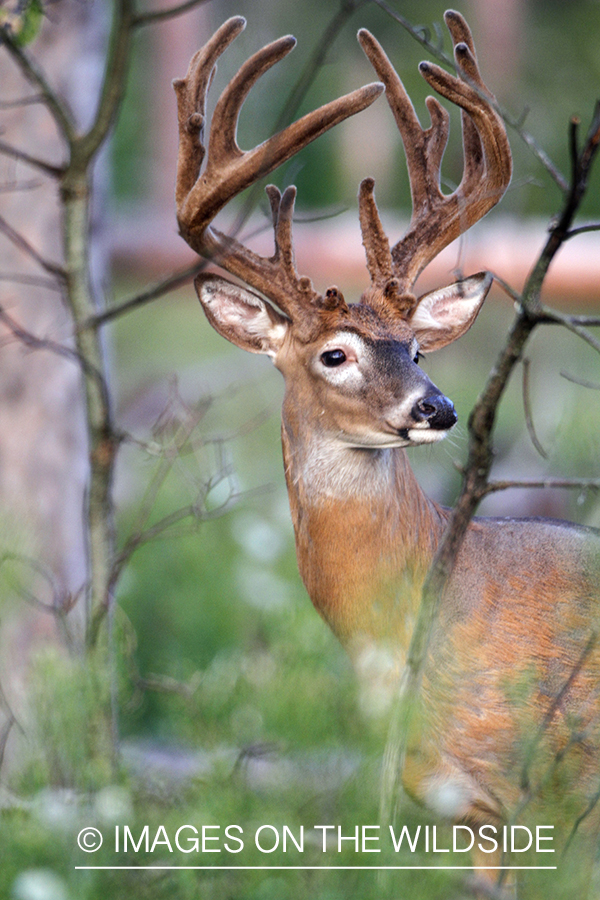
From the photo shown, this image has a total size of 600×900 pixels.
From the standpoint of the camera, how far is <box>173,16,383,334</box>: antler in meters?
1.98

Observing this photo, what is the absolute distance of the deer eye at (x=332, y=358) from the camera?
2277mm

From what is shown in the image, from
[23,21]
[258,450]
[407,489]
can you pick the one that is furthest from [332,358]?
[258,450]

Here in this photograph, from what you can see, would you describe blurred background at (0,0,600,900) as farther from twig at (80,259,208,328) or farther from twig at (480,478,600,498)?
twig at (80,259,208,328)

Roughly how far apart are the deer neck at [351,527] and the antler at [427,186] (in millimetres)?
363

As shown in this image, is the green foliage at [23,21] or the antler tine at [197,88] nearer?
the antler tine at [197,88]

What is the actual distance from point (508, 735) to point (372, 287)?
965 mm

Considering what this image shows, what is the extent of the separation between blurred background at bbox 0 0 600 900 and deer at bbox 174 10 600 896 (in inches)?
4.3

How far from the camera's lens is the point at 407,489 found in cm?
237

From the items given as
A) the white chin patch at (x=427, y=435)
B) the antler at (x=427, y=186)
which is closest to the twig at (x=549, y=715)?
the white chin patch at (x=427, y=435)

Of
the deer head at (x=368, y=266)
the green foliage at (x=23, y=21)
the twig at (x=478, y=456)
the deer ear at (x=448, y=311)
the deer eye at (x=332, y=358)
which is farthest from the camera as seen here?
the green foliage at (x=23, y=21)

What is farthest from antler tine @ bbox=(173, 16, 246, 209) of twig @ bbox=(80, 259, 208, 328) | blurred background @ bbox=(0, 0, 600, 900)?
twig @ bbox=(80, 259, 208, 328)

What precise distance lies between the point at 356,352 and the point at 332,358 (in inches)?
2.4

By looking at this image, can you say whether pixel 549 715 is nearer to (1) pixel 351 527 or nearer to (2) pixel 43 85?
(1) pixel 351 527

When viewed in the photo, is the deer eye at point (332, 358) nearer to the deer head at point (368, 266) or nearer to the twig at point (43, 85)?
the deer head at point (368, 266)
